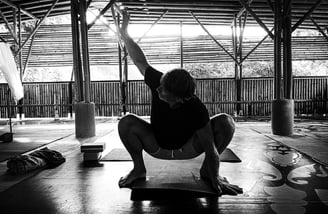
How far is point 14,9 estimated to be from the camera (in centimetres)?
1044

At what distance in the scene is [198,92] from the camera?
40.9 feet

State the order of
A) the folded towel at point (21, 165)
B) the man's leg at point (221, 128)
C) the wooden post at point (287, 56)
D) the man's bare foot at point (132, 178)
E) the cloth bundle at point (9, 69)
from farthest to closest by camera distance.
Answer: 1. the cloth bundle at point (9, 69)
2. the wooden post at point (287, 56)
3. the folded towel at point (21, 165)
4. the man's bare foot at point (132, 178)
5. the man's leg at point (221, 128)

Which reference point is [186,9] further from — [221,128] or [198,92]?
[221,128]

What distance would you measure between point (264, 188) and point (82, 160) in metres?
2.62

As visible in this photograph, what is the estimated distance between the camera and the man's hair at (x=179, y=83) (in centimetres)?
232

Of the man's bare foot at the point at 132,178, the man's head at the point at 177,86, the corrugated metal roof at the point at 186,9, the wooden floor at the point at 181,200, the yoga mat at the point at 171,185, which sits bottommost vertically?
the wooden floor at the point at 181,200

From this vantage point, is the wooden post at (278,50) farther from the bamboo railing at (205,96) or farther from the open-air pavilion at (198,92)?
the bamboo railing at (205,96)

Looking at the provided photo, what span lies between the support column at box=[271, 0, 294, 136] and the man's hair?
16.1ft

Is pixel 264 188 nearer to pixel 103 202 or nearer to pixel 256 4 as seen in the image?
pixel 103 202

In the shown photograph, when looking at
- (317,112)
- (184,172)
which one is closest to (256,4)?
(317,112)

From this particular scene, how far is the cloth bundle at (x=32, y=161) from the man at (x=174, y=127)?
1.38 meters

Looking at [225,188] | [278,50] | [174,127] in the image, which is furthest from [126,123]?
[278,50]

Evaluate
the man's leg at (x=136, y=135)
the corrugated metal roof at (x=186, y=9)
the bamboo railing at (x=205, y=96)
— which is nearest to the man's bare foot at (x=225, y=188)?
the man's leg at (x=136, y=135)

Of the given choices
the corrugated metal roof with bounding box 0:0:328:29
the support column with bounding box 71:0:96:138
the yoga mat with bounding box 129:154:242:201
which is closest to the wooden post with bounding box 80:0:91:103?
the support column with bounding box 71:0:96:138
